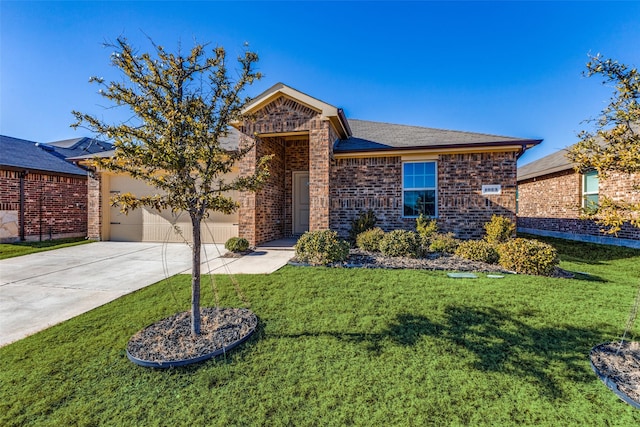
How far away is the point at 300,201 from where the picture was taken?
11125 millimetres

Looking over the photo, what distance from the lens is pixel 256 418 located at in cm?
235

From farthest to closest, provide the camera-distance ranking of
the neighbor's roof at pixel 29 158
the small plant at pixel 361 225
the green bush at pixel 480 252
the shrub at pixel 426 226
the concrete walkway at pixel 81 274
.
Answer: the neighbor's roof at pixel 29 158, the small plant at pixel 361 225, the shrub at pixel 426 226, the green bush at pixel 480 252, the concrete walkway at pixel 81 274

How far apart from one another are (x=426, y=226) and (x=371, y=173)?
98.0 inches

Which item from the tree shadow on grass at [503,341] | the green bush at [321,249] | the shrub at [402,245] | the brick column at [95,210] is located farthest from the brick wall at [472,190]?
Answer: the brick column at [95,210]

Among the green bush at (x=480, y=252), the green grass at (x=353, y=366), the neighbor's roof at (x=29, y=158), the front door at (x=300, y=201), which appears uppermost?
the neighbor's roof at (x=29, y=158)

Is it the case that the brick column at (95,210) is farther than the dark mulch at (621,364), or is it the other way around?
the brick column at (95,210)

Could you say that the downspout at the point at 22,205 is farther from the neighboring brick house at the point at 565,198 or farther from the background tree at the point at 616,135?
the neighboring brick house at the point at 565,198

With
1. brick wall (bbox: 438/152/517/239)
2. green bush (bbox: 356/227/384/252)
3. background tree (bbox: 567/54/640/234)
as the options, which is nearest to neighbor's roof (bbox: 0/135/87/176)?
green bush (bbox: 356/227/384/252)

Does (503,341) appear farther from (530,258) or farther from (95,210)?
(95,210)

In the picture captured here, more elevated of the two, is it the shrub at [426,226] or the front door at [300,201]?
the front door at [300,201]

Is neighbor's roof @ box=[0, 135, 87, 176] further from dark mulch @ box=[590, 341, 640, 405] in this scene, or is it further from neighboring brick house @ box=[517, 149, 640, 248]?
neighboring brick house @ box=[517, 149, 640, 248]

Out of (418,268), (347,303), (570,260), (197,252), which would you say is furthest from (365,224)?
(197,252)

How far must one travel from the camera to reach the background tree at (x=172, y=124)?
10.2 feet

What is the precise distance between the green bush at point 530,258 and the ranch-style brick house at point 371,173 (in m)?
3.01
